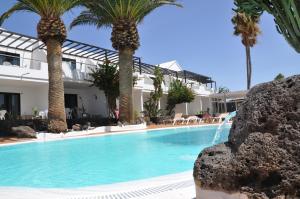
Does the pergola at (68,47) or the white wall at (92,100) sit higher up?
the pergola at (68,47)

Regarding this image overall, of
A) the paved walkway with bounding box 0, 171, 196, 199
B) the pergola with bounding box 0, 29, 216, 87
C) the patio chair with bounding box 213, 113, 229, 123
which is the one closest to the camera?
the paved walkway with bounding box 0, 171, 196, 199

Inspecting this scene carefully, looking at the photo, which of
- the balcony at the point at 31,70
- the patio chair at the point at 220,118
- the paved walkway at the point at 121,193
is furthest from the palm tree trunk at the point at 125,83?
the paved walkway at the point at 121,193

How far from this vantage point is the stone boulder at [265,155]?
9.61 feet

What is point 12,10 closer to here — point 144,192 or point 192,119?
point 144,192

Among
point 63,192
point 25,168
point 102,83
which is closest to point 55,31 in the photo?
point 102,83

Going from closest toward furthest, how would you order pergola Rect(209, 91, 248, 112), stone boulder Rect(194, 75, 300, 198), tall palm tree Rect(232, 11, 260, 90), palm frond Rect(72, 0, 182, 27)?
1. stone boulder Rect(194, 75, 300, 198)
2. palm frond Rect(72, 0, 182, 27)
3. tall palm tree Rect(232, 11, 260, 90)
4. pergola Rect(209, 91, 248, 112)

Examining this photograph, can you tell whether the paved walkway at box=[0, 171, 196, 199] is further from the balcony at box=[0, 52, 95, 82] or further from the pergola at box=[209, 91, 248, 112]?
the pergola at box=[209, 91, 248, 112]

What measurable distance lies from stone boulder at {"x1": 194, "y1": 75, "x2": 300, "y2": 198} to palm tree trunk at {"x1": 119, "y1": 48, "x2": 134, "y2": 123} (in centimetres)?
2091

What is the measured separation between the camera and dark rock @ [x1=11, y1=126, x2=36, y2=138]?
18.6 metres

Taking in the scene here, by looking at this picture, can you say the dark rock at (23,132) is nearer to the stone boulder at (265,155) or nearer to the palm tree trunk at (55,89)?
the palm tree trunk at (55,89)

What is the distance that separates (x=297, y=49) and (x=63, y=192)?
4217 millimetres

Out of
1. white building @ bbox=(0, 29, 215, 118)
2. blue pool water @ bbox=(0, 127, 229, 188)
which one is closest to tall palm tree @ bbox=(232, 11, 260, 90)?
white building @ bbox=(0, 29, 215, 118)

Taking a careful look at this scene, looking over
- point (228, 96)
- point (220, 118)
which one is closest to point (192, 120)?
point (220, 118)

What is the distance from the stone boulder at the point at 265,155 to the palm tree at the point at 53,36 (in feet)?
57.2
